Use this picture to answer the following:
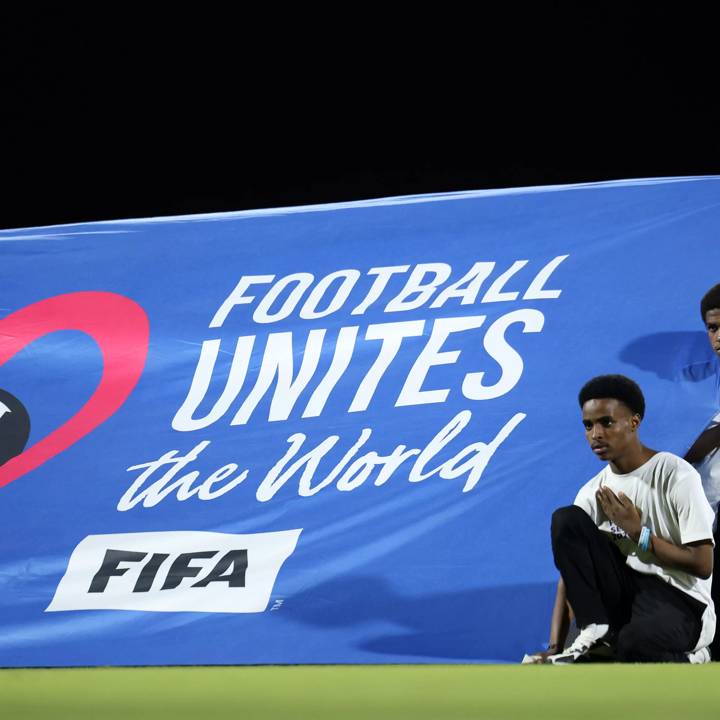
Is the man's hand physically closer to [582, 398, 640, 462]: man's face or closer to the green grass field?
[582, 398, 640, 462]: man's face

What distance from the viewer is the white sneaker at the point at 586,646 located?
6.61ft

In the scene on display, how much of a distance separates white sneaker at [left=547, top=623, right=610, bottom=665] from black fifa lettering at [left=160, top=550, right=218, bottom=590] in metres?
0.79

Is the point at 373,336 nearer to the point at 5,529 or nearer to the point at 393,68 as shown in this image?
the point at 5,529

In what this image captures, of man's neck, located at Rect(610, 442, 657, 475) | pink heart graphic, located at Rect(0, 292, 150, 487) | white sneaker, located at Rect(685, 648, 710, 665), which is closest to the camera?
white sneaker, located at Rect(685, 648, 710, 665)

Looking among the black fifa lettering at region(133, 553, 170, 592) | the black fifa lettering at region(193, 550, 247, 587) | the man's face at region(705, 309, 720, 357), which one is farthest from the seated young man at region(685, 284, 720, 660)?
the black fifa lettering at region(133, 553, 170, 592)

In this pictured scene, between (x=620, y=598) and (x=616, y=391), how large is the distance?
17.8 inches

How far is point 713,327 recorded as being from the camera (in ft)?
7.23

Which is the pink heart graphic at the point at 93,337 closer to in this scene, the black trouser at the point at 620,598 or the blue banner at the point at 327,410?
the blue banner at the point at 327,410

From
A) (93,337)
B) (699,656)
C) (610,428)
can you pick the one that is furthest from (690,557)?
(93,337)

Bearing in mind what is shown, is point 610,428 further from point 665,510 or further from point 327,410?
point 327,410

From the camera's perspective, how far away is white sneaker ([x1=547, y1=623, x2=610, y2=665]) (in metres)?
2.01

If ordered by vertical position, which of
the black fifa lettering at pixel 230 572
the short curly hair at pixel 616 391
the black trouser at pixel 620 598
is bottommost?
the black trouser at pixel 620 598

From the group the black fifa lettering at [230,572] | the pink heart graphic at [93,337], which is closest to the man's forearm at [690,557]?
the black fifa lettering at [230,572]

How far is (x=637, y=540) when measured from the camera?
2092 mm
